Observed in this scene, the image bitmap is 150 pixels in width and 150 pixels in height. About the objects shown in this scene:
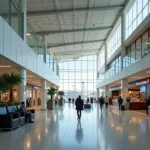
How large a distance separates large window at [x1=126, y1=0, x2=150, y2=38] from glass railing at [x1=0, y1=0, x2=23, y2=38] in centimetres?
1054

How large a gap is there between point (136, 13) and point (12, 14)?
575 inches

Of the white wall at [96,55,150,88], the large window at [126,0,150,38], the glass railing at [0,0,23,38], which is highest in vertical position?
the large window at [126,0,150,38]

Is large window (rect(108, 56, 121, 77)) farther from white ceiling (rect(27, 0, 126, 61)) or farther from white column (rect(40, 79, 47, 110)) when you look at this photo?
white column (rect(40, 79, 47, 110))

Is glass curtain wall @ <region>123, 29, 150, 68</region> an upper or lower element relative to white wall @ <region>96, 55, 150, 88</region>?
upper

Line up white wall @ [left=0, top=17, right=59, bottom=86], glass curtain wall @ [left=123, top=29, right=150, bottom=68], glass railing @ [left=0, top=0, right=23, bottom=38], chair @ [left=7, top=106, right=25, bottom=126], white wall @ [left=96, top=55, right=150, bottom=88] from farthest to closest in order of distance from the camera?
glass curtain wall @ [left=123, top=29, right=150, bottom=68] → white wall @ [left=96, top=55, right=150, bottom=88] → chair @ [left=7, top=106, right=25, bottom=126] → glass railing @ [left=0, top=0, right=23, bottom=38] → white wall @ [left=0, top=17, right=59, bottom=86]

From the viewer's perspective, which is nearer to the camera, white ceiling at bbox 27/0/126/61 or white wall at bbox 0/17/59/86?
white wall at bbox 0/17/59/86

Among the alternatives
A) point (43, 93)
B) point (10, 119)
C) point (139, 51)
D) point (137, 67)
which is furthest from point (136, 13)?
point (10, 119)

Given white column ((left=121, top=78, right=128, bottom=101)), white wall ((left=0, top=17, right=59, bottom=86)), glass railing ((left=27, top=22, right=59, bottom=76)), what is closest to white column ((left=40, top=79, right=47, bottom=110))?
glass railing ((left=27, top=22, right=59, bottom=76))

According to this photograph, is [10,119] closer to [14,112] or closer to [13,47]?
[14,112]

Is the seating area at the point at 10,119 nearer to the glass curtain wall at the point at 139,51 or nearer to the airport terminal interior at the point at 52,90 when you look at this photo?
the airport terminal interior at the point at 52,90

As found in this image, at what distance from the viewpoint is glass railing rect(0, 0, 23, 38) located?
40.5ft

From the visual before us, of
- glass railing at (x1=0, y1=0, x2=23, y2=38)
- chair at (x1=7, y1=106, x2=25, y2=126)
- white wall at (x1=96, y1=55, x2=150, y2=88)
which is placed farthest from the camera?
white wall at (x1=96, y1=55, x2=150, y2=88)

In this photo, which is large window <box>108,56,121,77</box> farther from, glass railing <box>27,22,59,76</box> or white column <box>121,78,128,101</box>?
glass railing <box>27,22,59,76</box>

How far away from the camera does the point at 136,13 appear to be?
2489 centimetres
